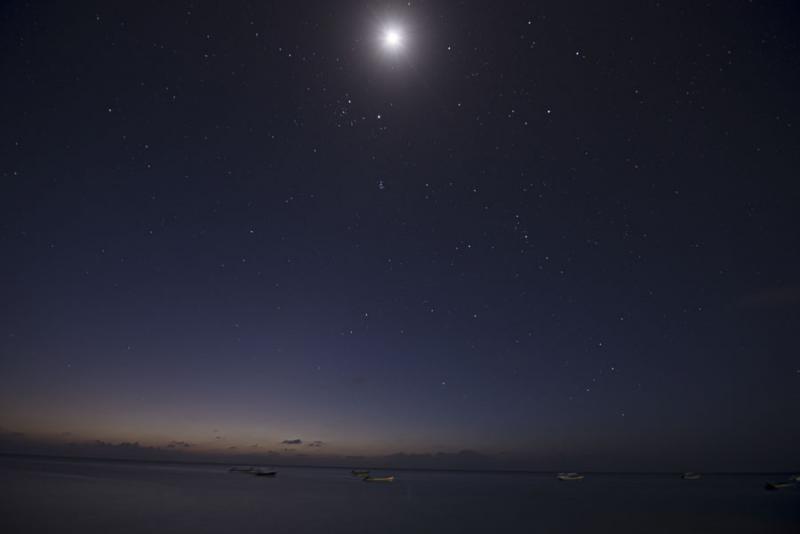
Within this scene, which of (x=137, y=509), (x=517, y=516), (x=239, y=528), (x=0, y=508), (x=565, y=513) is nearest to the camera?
(x=239, y=528)

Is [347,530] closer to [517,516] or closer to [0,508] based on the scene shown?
[517,516]

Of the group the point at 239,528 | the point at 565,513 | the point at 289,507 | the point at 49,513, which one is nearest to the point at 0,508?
the point at 49,513

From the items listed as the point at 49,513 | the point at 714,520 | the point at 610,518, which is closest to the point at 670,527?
the point at 610,518

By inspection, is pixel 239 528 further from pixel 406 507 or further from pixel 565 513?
pixel 565 513

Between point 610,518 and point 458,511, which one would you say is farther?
point 458,511

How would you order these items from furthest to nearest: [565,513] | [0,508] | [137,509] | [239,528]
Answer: [565,513] → [137,509] → [0,508] → [239,528]

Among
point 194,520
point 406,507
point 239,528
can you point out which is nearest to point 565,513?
point 406,507

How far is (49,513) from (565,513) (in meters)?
41.3

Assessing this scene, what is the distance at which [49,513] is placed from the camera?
3023 cm

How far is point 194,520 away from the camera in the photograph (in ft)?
101

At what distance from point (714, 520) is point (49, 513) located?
50220 mm

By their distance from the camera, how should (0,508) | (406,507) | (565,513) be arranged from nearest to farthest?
(0,508), (565,513), (406,507)

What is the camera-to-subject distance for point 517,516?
38.8 meters

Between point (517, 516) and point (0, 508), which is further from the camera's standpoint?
point (517, 516)
